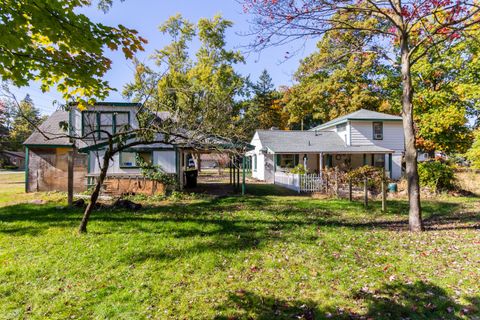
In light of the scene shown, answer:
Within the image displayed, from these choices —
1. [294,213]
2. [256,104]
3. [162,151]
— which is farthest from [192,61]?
[294,213]

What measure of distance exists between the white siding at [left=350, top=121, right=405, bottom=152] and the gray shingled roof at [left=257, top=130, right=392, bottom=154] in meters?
0.60

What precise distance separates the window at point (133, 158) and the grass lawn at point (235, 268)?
6.91 m

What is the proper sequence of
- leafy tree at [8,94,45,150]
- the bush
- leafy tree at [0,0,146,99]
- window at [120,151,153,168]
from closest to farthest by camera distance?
leafy tree at [0,0,146,99] → leafy tree at [8,94,45,150] → the bush → window at [120,151,153,168]

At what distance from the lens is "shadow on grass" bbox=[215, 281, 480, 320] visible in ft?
12.1

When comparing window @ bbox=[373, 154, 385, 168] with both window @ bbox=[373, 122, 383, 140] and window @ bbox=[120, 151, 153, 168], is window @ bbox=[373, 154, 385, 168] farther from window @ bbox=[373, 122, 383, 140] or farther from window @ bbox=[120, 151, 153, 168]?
window @ bbox=[120, 151, 153, 168]

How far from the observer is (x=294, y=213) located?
10.2m

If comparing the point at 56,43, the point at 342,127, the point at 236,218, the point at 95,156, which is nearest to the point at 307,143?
the point at 342,127

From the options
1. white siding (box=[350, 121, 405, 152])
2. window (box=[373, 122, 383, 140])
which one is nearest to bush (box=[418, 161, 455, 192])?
white siding (box=[350, 121, 405, 152])

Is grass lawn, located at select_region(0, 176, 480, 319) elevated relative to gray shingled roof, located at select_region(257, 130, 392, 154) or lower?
lower

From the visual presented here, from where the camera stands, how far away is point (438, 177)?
1445 centimetres

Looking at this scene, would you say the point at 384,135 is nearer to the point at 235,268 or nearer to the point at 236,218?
the point at 236,218

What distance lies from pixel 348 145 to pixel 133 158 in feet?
51.9

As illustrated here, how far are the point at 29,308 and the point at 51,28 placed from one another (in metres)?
3.77

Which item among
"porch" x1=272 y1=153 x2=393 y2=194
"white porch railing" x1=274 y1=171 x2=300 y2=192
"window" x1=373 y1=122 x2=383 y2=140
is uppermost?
"window" x1=373 y1=122 x2=383 y2=140
